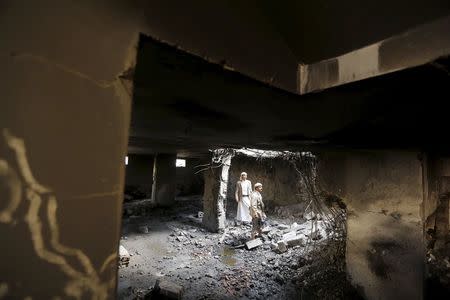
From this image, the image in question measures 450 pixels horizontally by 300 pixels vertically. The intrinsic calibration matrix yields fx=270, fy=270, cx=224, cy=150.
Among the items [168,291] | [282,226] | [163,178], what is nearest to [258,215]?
[282,226]

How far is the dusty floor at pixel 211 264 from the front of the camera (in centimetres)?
455

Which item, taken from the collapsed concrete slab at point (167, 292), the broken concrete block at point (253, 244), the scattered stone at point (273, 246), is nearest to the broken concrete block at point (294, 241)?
the scattered stone at point (273, 246)

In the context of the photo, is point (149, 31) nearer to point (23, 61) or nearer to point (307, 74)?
point (23, 61)

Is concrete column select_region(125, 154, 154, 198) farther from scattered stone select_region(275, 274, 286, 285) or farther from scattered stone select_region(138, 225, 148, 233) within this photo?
scattered stone select_region(275, 274, 286, 285)

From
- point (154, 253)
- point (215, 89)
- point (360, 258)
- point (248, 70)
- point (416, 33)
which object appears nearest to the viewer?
point (416, 33)

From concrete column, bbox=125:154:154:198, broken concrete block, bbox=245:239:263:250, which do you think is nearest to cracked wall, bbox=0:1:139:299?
broken concrete block, bbox=245:239:263:250

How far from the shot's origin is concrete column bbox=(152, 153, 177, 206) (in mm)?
10414

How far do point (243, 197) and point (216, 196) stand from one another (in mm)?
794

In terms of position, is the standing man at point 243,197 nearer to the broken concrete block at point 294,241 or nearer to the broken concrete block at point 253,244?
the broken concrete block at point 253,244

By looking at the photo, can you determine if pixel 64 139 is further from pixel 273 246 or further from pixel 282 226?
pixel 282 226

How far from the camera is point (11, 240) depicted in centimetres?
61

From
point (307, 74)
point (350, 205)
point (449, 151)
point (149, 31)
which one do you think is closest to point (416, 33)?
point (307, 74)

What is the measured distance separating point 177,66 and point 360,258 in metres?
4.06

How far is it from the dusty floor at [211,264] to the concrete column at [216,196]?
1.16ft
